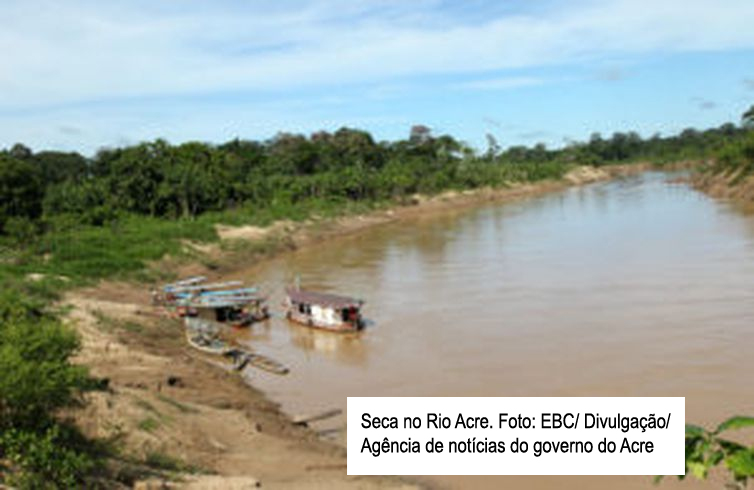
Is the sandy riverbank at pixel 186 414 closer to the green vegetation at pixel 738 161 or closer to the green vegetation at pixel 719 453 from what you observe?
the green vegetation at pixel 719 453

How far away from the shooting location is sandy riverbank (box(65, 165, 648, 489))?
8805 millimetres

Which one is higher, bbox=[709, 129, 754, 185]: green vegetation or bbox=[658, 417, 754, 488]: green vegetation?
bbox=[709, 129, 754, 185]: green vegetation

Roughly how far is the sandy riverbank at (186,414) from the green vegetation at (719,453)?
19.6 feet

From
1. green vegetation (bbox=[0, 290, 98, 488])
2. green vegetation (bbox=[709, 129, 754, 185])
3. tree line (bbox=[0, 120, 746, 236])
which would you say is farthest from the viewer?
green vegetation (bbox=[709, 129, 754, 185])

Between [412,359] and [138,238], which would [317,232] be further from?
[412,359]

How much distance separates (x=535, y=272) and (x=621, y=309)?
23.4ft

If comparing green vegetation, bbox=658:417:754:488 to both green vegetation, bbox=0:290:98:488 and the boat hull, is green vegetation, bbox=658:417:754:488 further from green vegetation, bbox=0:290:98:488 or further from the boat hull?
the boat hull

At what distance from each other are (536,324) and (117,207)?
30870 mm

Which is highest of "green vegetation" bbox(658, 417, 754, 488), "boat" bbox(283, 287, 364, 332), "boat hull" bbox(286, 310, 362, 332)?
"green vegetation" bbox(658, 417, 754, 488)

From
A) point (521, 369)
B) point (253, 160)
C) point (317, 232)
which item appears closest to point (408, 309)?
point (521, 369)

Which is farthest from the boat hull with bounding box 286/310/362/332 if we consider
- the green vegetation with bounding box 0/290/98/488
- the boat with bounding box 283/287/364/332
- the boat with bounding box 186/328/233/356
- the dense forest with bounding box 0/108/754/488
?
the green vegetation with bounding box 0/290/98/488

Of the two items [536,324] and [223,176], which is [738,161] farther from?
[536,324]

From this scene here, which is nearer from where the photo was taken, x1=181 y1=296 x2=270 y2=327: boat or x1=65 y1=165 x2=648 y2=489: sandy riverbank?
x1=65 y1=165 x2=648 y2=489: sandy riverbank

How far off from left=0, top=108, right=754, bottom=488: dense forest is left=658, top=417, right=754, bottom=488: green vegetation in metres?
0.01
